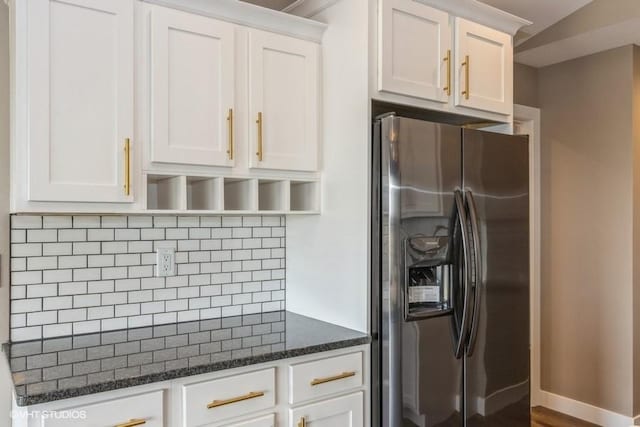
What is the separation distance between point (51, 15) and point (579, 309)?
331cm

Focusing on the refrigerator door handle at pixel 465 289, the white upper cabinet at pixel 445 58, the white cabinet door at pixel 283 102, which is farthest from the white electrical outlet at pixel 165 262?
the refrigerator door handle at pixel 465 289

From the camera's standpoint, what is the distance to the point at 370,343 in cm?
206

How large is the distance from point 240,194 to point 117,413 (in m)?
1.01

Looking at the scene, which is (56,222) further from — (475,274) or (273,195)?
(475,274)

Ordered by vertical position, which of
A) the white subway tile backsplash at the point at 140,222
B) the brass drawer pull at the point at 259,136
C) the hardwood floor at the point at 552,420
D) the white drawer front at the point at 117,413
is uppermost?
the brass drawer pull at the point at 259,136

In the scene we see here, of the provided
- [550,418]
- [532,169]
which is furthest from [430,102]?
[550,418]

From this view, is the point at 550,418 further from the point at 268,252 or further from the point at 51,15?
the point at 51,15

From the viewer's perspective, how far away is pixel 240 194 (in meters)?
2.21

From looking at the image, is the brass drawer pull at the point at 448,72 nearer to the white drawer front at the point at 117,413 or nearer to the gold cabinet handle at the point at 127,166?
the gold cabinet handle at the point at 127,166

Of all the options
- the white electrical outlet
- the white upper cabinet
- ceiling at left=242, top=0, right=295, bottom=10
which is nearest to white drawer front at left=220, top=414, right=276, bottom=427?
the white electrical outlet

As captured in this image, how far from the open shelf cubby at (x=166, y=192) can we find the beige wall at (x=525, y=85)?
2.41 m

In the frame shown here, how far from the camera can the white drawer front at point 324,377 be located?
185 cm

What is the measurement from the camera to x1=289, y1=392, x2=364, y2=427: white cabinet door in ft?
6.11

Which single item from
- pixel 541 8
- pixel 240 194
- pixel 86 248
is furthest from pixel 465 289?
pixel 541 8
